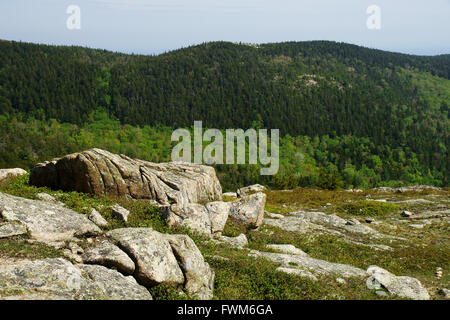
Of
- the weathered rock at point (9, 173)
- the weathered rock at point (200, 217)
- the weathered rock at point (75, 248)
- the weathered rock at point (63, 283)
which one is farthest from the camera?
the weathered rock at point (9, 173)

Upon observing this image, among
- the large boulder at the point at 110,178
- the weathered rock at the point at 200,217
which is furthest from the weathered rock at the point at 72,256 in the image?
the large boulder at the point at 110,178

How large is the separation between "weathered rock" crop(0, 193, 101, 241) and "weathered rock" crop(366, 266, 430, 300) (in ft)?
42.9

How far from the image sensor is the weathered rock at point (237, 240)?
19503 millimetres

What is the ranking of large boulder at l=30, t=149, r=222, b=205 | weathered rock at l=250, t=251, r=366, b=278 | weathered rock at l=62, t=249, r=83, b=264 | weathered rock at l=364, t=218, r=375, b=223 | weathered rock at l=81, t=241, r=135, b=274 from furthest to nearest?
weathered rock at l=364, t=218, r=375, b=223, large boulder at l=30, t=149, r=222, b=205, weathered rock at l=250, t=251, r=366, b=278, weathered rock at l=62, t=249, r=83, b=264, weathered rock at l=81, t=241, r=135, b=274

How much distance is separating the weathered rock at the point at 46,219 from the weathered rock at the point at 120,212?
7.01 ft

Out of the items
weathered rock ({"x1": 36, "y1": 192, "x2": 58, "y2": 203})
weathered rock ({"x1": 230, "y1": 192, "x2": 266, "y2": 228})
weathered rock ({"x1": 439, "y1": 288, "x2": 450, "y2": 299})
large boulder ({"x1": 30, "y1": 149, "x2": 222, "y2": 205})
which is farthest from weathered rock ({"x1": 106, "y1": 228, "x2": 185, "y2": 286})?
weathered rock ({"x1": 439, "y1": 288, "x2": 450, "y2": 299})

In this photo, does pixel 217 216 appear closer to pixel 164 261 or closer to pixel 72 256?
pixel 164 261

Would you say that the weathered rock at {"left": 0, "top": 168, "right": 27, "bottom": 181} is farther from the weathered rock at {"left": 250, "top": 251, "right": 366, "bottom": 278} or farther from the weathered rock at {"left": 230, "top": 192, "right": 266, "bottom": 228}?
the weathered rock at {"left": 250, "top": 251, "right": 366, "bottom": 278}

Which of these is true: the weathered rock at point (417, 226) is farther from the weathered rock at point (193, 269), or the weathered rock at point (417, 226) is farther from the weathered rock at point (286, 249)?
the weathered rock at point (193, 269)

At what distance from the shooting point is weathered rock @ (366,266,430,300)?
47.8 feet

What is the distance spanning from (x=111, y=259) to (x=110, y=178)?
11.8 m

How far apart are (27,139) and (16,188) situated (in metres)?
171

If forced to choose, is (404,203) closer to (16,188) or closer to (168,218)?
(168,218)

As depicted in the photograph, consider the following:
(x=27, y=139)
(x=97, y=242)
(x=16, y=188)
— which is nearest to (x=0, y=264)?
(x=97, y=242)
